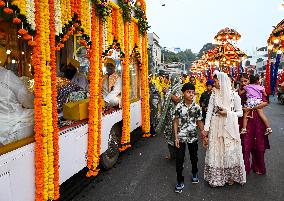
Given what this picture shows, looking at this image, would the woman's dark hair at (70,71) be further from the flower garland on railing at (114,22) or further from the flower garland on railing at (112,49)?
the flower garland on railing at (114,22)

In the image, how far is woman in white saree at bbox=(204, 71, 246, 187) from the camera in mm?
5414

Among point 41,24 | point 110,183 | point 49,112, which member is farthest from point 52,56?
point 110,183

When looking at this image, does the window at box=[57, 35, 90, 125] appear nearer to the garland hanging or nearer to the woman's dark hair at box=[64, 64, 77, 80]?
the woman's dark hair at box=[64, 64, 77, 80]

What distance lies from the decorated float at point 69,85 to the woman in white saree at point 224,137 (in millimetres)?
2139

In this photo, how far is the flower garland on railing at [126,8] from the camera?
7029 millimetres

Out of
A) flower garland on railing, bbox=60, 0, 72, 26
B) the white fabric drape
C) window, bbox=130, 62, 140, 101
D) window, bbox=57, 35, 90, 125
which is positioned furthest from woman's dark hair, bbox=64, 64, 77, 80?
the white fabric drape

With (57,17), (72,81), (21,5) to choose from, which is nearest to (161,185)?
(57,17)

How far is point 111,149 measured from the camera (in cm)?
709

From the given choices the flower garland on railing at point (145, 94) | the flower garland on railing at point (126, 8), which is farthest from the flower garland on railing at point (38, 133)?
the flower garland on railing at point (145, 94)

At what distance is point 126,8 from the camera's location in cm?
714

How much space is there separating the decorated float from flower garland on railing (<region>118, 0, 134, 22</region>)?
0.02 metres

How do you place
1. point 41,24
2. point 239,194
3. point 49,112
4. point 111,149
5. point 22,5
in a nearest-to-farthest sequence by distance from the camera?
point 22,5 → point 41,24 → point 49,112 → point 239,194 → point 111,149

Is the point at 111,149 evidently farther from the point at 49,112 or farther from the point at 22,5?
the point at 22,5

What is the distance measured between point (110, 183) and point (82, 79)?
3.25 metres
